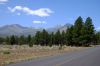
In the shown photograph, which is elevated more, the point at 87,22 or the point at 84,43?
the point at 87,22

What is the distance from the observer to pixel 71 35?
325 ft

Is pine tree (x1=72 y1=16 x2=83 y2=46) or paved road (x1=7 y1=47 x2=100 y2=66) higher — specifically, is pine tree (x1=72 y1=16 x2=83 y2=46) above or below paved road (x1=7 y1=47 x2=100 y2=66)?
above

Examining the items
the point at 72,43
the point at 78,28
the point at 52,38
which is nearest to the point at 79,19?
the point at 78,28

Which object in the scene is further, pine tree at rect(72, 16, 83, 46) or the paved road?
pine tree at rect(72, 16, 83, 46)

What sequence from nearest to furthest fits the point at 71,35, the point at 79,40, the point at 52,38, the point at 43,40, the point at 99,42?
the point at 79,40
the point at 71,35
the point at 43,40
the point at 52,38
the point at 99,42

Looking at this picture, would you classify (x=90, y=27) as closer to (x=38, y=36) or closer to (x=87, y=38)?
(x=87, y=38)

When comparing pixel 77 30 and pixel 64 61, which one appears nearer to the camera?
pixel 64 61

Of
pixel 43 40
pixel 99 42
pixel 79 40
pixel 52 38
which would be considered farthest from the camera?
pixel 99 42

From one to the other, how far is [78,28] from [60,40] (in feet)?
149

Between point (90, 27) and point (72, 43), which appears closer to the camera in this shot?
point (90, 27)

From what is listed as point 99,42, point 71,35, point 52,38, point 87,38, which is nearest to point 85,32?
point 87,38

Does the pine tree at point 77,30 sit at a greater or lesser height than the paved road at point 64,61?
greater

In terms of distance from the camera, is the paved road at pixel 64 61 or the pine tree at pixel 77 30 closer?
the paved road at pixel 64 61

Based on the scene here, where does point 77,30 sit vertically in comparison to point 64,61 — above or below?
above
